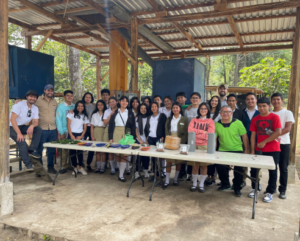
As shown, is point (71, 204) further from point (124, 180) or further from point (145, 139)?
point (145, 139)

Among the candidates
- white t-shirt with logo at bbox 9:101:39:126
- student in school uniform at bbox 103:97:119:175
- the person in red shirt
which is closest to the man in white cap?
white t-shirt with logo at bbox 9:101:39:126

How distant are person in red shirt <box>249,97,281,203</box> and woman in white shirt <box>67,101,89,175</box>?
11.0 feet

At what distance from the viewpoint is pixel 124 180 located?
4469mm

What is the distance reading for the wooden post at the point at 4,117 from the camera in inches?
117

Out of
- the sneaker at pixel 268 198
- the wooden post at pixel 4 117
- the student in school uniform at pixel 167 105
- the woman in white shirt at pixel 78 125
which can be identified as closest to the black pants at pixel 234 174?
the sneaker at pixel 268 198

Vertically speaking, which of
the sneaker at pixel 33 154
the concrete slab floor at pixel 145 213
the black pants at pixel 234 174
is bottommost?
the concrete slab floor at pixel 145 213

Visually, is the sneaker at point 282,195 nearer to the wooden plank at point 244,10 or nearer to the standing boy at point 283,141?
the standing boy at point 283,141

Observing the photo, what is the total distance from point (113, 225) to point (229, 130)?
228 cm

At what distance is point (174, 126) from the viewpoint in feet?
13.9

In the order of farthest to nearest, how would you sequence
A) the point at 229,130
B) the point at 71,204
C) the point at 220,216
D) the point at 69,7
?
1. the point at 69,7
2. the point at 229,130
3. the point at 71,204
4. the point at 220,216

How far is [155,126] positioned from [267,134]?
6.44 ft

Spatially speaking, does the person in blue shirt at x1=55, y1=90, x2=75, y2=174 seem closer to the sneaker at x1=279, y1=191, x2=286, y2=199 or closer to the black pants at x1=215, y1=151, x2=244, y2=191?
the black pants at x1=215, y1=151, x2=244, y2=191

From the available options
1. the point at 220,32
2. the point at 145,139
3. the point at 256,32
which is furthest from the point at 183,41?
the point at 145,139

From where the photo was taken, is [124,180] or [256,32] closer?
[124,180]
